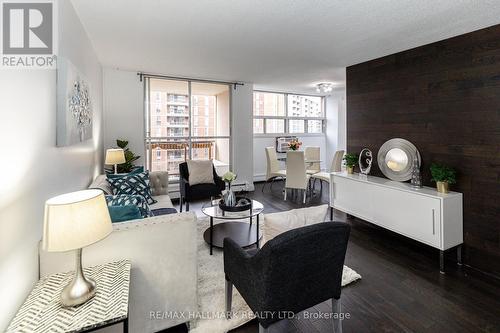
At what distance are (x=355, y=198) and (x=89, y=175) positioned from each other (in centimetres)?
341

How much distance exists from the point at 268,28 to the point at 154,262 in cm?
242

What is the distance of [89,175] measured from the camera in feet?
10.3

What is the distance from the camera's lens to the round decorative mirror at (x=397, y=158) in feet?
10.6

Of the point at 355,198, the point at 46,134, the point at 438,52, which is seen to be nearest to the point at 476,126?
the point at 438,52

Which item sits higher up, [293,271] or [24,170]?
[24,170]

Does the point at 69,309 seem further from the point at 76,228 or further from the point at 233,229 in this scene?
the point at 233,229

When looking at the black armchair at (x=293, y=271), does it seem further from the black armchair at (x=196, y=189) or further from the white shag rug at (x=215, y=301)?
the black armchair at (x=196, y=189)

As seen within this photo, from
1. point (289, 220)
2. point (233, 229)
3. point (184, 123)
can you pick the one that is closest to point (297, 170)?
point (233, 229)

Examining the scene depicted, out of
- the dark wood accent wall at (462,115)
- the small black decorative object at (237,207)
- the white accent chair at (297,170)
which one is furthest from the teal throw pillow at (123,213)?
the white accent chair at (297,170)

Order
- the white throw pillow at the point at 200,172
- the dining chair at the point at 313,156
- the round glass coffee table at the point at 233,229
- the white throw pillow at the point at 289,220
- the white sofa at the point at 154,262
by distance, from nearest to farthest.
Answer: the white sofa at the point at 154,262 < the white throw pillow at the point at 289,220 < the round glass coffee table at the point at 233,229 < the white throw pillow at the point at 200,172 < the dining chair at the point at 313,156

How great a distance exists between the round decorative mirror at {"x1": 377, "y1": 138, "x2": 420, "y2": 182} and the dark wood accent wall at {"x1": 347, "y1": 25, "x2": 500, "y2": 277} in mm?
94

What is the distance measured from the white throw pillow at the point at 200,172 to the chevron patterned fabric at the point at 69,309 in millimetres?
2849

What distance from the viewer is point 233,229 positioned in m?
3.37

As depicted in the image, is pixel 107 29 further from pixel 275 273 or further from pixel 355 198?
pixel 355 198
